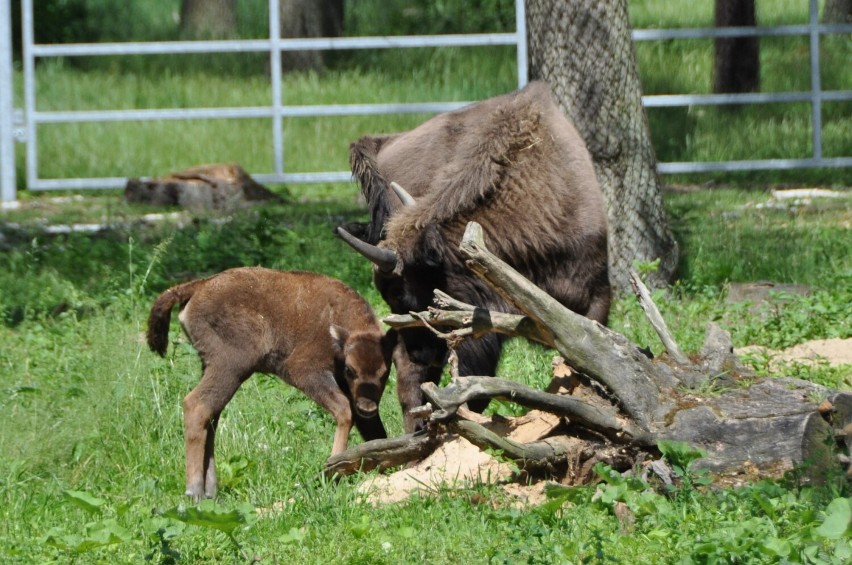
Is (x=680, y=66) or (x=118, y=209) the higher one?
(x=680, y=66)

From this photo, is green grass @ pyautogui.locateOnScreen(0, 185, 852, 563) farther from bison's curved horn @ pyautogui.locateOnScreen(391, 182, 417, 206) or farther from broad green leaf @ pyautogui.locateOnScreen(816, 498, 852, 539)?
bison's curved horn @ pyautogui.locateOnScreen(391, 182, 417, 206)

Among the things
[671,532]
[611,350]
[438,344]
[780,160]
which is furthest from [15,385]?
[780,160]

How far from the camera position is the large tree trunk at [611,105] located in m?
9.20

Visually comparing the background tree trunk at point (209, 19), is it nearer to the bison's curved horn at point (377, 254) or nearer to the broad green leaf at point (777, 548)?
the bison's curved horn at point (377, 254)

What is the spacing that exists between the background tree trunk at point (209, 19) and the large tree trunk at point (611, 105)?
11.8 m

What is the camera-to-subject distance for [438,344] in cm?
659

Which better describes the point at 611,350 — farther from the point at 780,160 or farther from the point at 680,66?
the point at 680,66

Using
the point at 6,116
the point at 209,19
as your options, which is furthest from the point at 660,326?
the point at 209,19

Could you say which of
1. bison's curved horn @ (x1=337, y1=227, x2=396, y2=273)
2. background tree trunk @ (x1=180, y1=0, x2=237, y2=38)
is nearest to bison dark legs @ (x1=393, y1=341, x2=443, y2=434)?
bison's curved horn @ (x1=337, y1=227, x2=396, y2=273)

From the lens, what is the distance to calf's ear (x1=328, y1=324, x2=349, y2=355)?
20.7 ft

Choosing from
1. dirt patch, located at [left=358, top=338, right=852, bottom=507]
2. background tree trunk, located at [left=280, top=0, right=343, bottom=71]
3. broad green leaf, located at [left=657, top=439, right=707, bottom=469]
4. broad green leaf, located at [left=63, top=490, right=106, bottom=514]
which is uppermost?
background tree trunk, located at [left=280, top=0, right=343, bottom=71]

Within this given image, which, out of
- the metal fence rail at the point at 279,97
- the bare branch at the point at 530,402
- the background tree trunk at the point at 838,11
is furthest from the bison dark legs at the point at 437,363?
the background tree trunk at the point at 838,11

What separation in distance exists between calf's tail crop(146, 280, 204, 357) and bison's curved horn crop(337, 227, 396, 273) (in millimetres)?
878

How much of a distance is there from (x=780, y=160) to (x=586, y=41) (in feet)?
17.4
